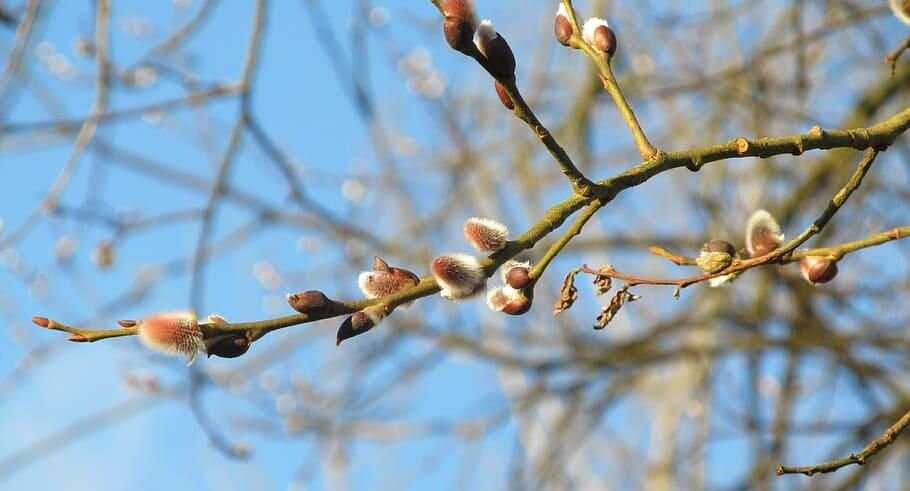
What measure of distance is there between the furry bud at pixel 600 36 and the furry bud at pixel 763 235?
33 centimetres

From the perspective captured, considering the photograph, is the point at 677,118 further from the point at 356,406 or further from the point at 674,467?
the point at 356,406

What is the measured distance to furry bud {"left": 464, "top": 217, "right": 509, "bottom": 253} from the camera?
1.12 meters

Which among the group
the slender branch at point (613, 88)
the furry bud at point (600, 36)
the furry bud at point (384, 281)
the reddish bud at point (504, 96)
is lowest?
the furry bud at point (384, 281)

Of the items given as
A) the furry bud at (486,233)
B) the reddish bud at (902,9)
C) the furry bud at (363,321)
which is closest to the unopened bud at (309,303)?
the furry bud at (363,321)

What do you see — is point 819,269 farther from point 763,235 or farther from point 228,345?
point 228,345

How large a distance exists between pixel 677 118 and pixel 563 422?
194 cm

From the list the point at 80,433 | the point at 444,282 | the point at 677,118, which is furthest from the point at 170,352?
the point at 677,118

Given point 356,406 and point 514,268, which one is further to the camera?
point 356,406

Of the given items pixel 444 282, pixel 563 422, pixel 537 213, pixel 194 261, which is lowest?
pixel 444 282

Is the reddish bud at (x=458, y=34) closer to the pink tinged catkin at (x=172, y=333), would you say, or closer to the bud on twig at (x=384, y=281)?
the bud on twig at (x=384, y=281)

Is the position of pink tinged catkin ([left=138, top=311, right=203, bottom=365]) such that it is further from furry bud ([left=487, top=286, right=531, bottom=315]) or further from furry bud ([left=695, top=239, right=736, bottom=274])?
furry bud ([left=695, top=239, right=736, bottom=274])

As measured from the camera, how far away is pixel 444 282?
42.6 inches

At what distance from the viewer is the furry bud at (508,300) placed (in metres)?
1.17

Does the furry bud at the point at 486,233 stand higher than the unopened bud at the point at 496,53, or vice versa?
the unopened bud at the point at 496,53
